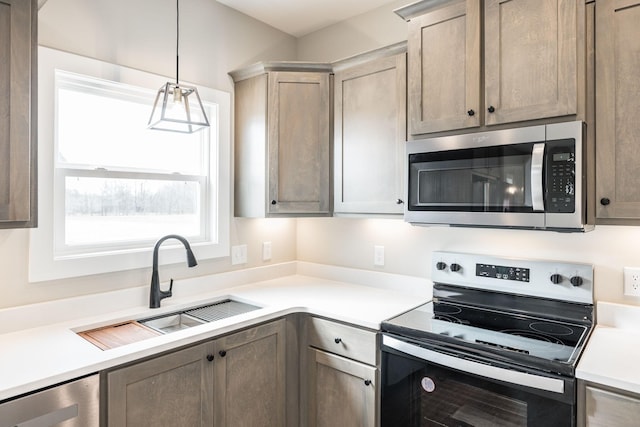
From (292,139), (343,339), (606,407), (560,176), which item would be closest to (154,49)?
(292,139)

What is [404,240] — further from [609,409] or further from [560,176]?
[609,409]

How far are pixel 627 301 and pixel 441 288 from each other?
82cm

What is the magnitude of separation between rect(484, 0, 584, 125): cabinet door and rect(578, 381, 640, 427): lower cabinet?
3.27 feet

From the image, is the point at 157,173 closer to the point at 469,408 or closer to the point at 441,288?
the point at 441,288

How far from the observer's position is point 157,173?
86.7 inches

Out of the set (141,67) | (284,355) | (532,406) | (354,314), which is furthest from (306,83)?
(532,406)

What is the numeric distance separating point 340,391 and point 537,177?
1310 mm

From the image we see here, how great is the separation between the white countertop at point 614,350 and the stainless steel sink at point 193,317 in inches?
58.5

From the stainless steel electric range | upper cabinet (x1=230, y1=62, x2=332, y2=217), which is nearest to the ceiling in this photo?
upper cabinet (x1=230, y1=62, x2=332, y2=217)

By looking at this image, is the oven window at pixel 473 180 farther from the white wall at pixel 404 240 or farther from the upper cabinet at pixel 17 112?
the upper cabinet at pixel 17 112

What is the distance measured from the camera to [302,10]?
2.52m

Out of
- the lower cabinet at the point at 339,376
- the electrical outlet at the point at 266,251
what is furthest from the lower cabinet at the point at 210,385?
the electrical outlet at the point at 266,251

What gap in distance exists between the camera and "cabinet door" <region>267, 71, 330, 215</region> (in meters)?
2.33

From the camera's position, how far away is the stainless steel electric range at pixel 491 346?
4.50ft
